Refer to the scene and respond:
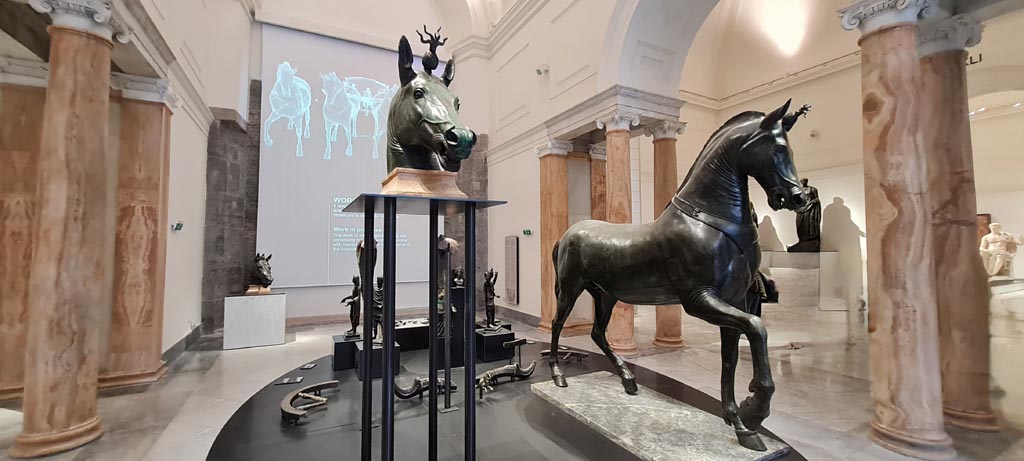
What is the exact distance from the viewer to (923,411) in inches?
118

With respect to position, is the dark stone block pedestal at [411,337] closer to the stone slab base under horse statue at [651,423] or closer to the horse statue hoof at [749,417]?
the stone slab base under horse statue at [651,423]

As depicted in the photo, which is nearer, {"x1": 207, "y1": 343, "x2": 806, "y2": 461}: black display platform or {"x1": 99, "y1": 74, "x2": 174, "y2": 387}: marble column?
{"x1": 207, "y1": 343, "x2": 806, "y2": 461}: black display platform

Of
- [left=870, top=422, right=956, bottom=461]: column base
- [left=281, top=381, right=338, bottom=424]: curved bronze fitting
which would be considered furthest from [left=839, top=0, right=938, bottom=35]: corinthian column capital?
[left=281, top=381, right=338, bottom=424]: curved bronze fitting

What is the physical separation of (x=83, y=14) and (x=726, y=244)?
5200 mm

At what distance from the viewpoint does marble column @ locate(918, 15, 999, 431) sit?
346 cm

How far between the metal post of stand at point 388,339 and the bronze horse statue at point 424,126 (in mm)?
432

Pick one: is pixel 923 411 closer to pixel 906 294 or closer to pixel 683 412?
pixel 906 294

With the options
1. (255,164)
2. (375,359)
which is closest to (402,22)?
(255,164)

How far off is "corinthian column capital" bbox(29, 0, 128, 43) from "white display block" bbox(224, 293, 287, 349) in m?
4.54

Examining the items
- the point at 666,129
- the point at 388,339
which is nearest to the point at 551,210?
the point at 666,129

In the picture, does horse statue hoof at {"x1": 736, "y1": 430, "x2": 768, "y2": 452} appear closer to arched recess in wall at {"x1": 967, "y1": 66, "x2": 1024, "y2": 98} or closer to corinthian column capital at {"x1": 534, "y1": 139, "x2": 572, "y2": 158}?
corinthian column capital at {"x1": 534, "y1": 139, "x2": 572, "y2": 158}

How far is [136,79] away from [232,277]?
471 cm

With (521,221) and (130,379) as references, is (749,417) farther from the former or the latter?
(521,221)

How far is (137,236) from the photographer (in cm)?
466
